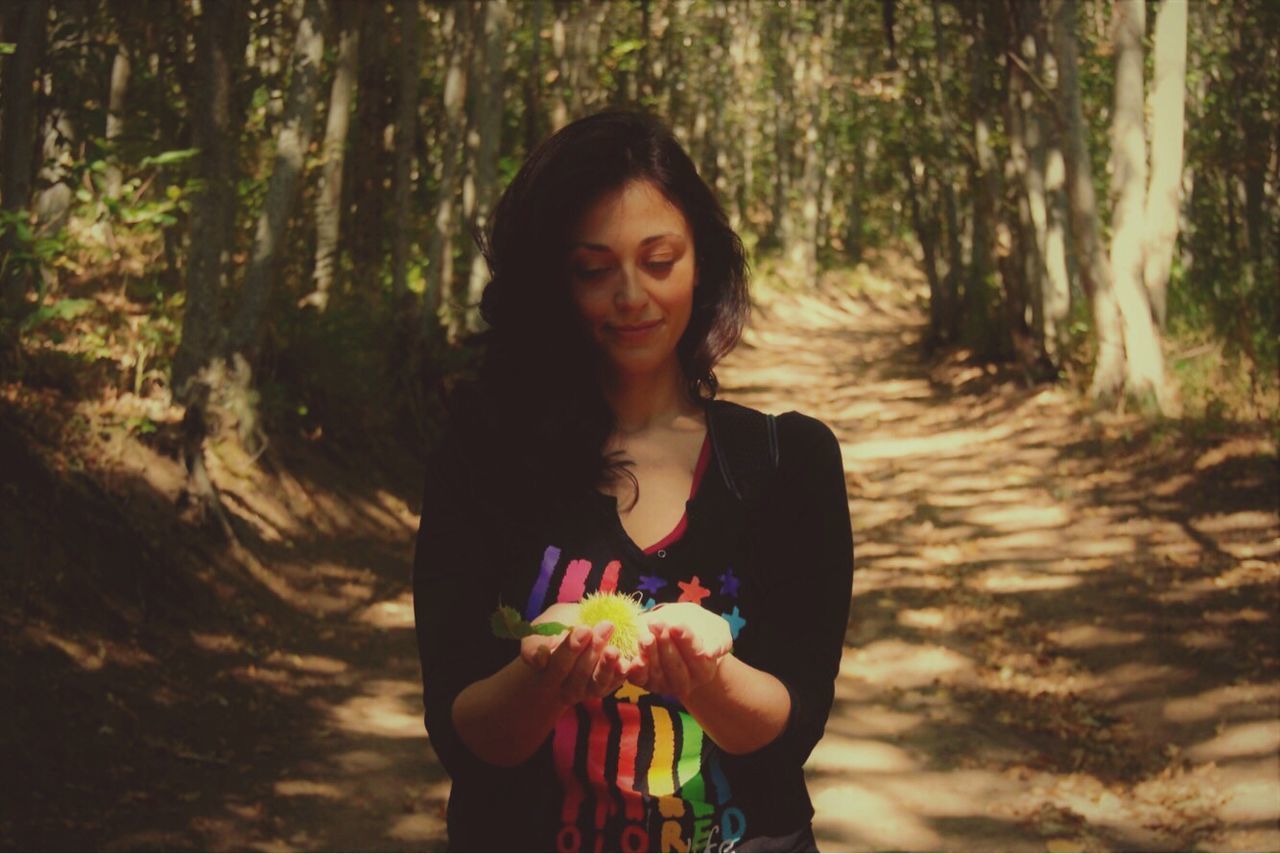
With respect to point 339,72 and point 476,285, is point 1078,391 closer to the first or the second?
point 476,285

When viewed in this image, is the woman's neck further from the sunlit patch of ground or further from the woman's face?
the sunlit patch of ground

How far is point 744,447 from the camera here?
2.09 metres

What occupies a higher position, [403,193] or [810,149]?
[810,149]

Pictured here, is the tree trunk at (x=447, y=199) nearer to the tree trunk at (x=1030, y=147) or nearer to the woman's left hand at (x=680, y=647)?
the tree trunk at (x=1030, y=147)

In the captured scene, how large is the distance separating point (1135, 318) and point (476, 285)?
25.1 ft

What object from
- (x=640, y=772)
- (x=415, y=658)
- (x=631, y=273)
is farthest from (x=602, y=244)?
(x=415, y=658)

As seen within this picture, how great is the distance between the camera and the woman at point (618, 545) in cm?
192

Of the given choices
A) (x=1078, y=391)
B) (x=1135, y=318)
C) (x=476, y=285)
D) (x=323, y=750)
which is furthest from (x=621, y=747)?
(x=1078, y=391)

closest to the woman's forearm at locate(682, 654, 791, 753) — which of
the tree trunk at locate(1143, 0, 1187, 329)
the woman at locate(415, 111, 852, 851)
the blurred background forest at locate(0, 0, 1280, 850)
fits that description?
the woman at locate(415, 111, 852, 851)

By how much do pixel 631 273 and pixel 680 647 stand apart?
2.21ft

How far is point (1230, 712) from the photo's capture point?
700cm

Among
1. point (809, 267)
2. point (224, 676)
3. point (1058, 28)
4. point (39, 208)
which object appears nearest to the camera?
point (224, 676)

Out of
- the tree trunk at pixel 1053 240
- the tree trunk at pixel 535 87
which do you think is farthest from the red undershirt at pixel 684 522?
the tree trunk at pixel 535 87

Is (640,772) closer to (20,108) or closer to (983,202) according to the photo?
(20,108)
